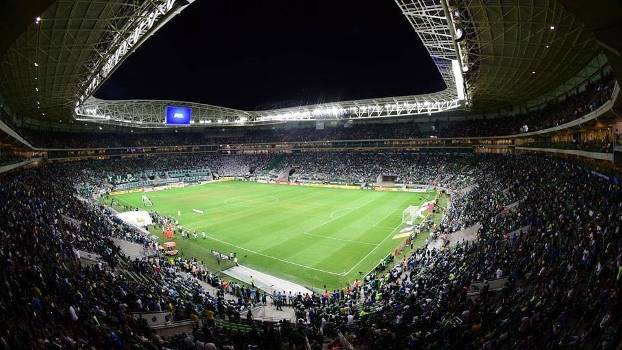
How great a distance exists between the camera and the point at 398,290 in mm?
19625

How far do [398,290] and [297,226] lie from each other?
834 inches

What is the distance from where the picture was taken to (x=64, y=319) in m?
10.8

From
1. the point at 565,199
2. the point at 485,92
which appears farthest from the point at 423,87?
the point at 565,199

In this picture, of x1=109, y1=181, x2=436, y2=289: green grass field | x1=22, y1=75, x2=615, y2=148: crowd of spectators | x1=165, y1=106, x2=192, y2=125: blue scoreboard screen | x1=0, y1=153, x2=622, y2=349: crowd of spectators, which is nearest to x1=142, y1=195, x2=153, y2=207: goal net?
x1=109, y1=181, x2=436, y2=289: green grass field

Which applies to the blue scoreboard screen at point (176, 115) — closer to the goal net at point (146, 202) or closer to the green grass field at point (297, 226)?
the green grass field at point (297, 226)

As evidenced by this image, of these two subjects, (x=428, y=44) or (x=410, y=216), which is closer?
(x=428, y=44)

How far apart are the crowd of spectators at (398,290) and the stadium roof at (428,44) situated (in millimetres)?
9280

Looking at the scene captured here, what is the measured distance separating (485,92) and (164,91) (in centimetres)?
8212

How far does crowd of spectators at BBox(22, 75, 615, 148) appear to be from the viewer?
40775mm

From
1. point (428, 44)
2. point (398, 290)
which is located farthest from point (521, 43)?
point (398, 290)

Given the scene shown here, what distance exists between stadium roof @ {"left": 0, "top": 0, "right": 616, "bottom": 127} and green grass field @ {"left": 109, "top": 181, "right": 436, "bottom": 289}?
1662 cm

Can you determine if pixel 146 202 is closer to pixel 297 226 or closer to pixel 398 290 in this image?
pixel 297 226

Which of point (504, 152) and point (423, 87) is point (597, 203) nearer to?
point (504, 152)

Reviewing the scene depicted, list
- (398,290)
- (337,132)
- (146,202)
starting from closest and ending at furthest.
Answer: (398,290), (146,202), (337,132)
